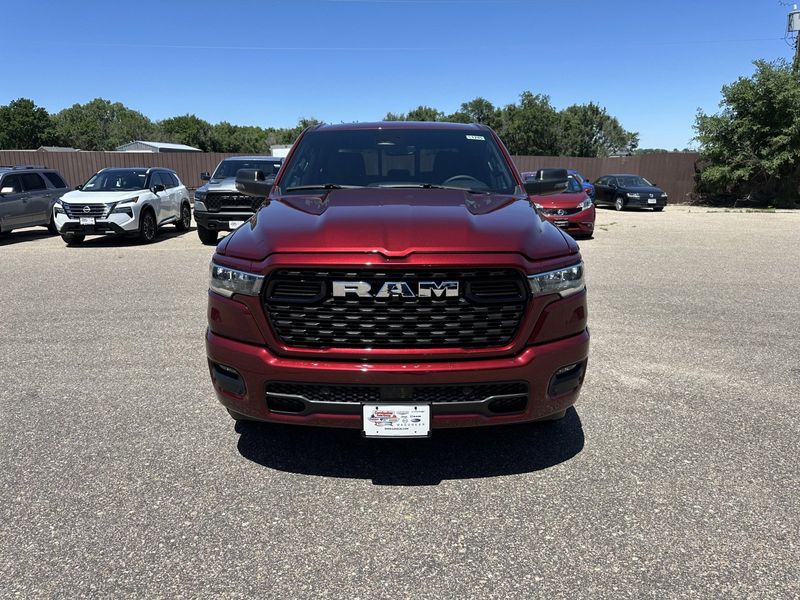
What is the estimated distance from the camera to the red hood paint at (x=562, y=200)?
13312mm

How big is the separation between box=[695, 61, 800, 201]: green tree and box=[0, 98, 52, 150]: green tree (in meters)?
90.1

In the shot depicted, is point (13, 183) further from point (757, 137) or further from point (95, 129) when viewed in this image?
point (95, 129)

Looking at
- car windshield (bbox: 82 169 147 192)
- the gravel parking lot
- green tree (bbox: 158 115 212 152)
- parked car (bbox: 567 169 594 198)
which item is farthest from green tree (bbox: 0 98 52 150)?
the gravel parking lot

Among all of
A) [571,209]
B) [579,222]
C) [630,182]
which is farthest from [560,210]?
[630,182]

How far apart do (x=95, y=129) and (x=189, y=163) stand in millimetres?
75174

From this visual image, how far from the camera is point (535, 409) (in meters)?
2.95

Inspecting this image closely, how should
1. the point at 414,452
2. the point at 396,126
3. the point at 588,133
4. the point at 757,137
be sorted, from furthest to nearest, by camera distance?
the point at 588,133
the point at 757,137
the point at 396,126
the point at 414,452

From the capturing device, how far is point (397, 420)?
9.30ft

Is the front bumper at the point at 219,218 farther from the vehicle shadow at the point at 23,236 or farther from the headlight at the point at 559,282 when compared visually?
the headlight at the point at 559,282

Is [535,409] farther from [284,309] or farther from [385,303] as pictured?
[284,309]

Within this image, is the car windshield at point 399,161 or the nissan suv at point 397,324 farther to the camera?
the car windshield at point 399,161

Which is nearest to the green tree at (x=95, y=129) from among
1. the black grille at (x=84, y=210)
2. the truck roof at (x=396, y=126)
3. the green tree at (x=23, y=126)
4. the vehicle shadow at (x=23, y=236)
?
the green tree at (x=23, y=126)

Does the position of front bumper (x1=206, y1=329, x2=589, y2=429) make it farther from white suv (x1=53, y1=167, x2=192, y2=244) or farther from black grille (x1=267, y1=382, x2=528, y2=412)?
white suv (x1=53, y1=167, x2=192, y2=244)

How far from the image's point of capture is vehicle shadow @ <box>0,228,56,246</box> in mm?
14688
